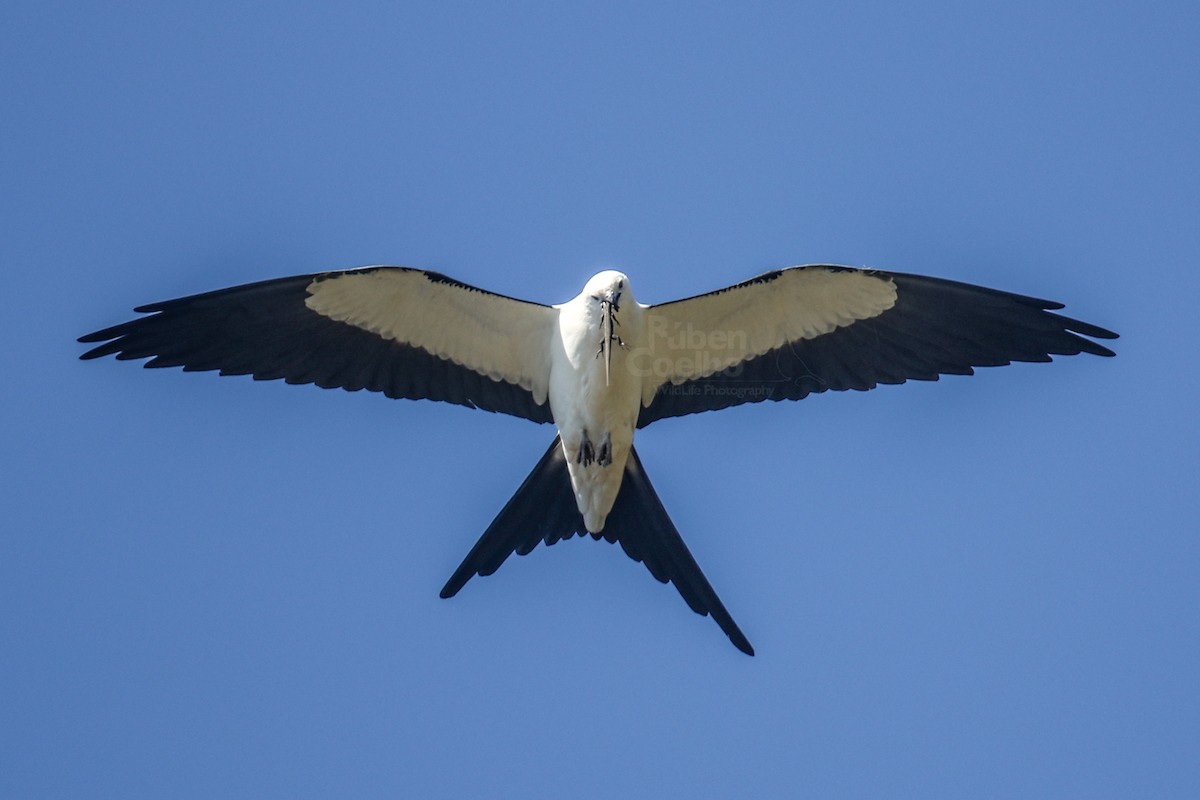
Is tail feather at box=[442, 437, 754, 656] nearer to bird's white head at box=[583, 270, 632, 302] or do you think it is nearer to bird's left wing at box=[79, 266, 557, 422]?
bird's left wing at box=[79, 266, 557, 422]

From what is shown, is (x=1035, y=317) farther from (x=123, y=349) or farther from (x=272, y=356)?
(x=123, y=349)

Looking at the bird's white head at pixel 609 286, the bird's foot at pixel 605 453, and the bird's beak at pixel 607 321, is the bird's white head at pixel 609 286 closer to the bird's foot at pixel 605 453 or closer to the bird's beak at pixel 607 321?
the bird's beak at pixel 607 321

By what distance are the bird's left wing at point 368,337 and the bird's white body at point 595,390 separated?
25 cm

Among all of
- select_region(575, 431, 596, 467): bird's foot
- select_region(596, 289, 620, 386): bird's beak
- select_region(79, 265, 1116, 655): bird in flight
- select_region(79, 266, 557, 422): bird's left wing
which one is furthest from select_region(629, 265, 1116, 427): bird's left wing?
select_region(79, 266, 557, 422): bird's left wing

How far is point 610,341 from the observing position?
7.26 m

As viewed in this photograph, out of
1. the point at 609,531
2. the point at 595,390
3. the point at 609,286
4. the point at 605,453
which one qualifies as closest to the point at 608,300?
the point at 609,286

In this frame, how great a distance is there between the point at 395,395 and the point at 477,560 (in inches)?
43.1

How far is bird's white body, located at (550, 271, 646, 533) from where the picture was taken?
7.33 m

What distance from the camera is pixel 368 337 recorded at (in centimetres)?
757

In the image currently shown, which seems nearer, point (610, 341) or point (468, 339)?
point (610, 341)

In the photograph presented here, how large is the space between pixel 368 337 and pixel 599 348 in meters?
1.37

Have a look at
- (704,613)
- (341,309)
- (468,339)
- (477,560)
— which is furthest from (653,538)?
(341,309)

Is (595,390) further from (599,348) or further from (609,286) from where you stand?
(609,286)

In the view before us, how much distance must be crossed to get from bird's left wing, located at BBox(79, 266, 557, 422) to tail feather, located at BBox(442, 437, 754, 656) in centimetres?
53
